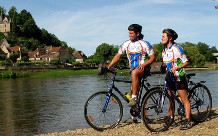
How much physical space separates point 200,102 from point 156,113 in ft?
5.12

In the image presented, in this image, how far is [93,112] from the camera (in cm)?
729

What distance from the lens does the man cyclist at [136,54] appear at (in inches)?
275

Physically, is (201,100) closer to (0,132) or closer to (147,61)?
(147,61)

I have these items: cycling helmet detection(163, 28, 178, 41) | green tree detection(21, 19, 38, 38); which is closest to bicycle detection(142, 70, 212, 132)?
cycling helmet detection(163, 28, 178, 41)

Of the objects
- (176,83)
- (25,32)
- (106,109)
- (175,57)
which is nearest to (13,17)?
(25,32)

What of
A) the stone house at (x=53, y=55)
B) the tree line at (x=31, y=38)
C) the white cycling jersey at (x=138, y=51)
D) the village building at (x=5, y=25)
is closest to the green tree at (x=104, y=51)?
the tree line at (x=31, y=38)

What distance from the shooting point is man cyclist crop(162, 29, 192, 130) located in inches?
272

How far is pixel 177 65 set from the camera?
7.03m

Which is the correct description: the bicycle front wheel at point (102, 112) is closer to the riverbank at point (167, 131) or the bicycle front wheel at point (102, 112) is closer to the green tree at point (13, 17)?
the riverbank at point (167, 131)

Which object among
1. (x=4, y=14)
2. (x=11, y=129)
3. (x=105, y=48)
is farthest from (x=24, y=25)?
(x=11, y=129)

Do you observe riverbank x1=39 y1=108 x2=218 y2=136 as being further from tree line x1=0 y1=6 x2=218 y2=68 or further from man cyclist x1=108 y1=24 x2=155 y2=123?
tree line x1=0 y1=6 x2=218 y2=68

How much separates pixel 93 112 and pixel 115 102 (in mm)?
641

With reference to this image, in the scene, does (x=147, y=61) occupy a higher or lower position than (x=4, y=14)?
lower

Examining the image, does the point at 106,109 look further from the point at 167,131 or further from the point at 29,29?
the point at 29,29
